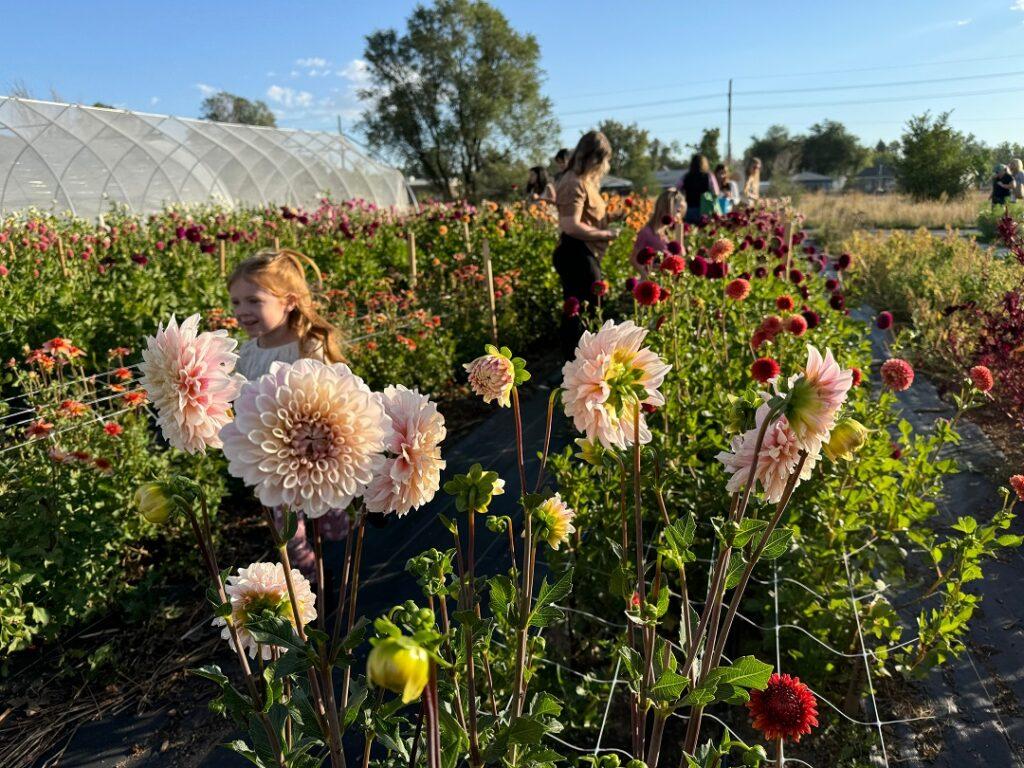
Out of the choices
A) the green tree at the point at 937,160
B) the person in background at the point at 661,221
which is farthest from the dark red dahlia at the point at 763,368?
the green tree at the point at 937,160

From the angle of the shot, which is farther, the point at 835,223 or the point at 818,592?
the point at 835,223

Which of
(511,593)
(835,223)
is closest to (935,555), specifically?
(511,593)

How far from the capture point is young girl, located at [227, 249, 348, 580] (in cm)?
246

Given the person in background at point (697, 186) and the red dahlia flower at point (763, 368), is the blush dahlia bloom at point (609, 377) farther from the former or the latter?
the person in background at point (697, 186)

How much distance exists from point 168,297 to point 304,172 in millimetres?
15093

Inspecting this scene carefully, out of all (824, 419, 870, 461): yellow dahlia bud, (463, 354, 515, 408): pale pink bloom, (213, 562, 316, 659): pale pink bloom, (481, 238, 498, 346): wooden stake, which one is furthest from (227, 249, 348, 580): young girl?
(481, 238, 498, 346): wooden stake

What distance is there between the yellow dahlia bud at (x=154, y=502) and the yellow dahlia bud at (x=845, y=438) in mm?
803

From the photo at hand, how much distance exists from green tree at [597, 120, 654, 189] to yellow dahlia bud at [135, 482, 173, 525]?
44792mm

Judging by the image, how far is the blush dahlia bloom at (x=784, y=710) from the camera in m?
1.04

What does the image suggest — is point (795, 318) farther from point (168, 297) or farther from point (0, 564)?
point (168, 297)

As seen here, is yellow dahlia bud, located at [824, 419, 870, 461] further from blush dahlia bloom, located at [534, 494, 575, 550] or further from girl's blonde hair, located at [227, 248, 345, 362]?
girl's blonde hair, located at [227, 248, 345, 362]

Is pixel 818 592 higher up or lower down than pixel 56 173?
lower down

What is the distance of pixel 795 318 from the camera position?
92.4 inches

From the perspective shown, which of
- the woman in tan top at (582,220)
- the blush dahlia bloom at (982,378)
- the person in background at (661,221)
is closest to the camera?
the blush dahlia bloom at (982,378)
